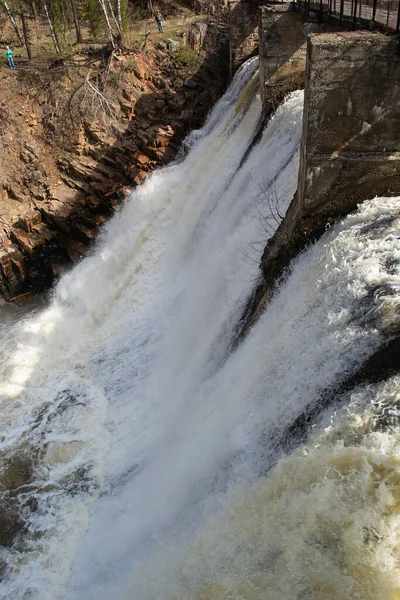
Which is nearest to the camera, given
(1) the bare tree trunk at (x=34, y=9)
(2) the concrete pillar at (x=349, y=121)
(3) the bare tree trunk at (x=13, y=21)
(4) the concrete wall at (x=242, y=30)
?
(2) the concrete pillar at (x=349, y=121)

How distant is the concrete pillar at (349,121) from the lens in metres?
6.53

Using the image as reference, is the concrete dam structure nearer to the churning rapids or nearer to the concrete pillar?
the concrete pillar

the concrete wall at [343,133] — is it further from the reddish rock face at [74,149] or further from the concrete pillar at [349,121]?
the reddish rock face at [74,149]

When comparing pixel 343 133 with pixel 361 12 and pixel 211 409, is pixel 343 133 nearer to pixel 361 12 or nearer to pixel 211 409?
pixel 361 12

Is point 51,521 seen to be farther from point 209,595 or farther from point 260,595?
point 260,595

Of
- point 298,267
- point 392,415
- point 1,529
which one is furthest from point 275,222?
point 1,529

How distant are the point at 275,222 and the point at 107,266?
5497 millimetres

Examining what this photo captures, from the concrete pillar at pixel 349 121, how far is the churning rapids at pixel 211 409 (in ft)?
1.50

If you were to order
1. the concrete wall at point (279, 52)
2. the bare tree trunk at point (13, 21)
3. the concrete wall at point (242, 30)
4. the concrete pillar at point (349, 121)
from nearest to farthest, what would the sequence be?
the concrete pillar at point (349, 121) < the concrete wall at point (279, 52) < the concrete wall at point (242, 30) < the bare tree trunk at point (13, 21)

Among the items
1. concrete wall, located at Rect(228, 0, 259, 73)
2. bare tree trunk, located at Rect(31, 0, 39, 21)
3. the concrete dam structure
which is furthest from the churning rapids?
bare tree trunk, located at Rect(31, 0, 39, 21)

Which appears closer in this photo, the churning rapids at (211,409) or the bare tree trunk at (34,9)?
the churning rapids at (211,409)

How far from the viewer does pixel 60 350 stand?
446 inches

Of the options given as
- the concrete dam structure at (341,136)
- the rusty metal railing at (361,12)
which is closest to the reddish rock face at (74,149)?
the rusty metal railing at (361,12)

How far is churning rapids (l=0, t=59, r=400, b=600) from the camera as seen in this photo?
423cm
